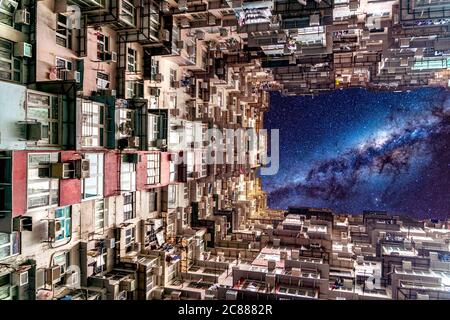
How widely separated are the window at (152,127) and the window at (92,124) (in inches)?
98.9

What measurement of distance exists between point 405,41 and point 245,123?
1604 cm

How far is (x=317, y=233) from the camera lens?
21.8m

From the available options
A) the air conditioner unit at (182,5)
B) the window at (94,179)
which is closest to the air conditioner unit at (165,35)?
the air conditioner unit at (182,5)

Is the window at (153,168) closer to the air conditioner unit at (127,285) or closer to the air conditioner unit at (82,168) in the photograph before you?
the air conditioner unit at (82,168)

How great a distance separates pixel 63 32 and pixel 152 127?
484 centimetres

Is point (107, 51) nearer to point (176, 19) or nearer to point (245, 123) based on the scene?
point (176, 19)

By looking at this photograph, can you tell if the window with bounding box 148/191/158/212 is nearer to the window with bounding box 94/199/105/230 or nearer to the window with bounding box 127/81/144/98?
the window with bounding box 94/199/105/230

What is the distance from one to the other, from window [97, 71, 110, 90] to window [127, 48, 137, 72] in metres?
1.50

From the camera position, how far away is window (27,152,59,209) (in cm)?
881

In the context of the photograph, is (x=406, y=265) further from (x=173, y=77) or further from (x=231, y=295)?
(x=173, y=77)

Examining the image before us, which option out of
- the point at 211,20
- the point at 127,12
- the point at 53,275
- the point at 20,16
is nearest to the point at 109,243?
the point at 53,275

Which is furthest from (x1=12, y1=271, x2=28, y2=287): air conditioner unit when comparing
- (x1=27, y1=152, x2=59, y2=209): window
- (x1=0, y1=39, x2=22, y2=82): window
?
(x1=0, y1=39, x2=22, y2=82): window

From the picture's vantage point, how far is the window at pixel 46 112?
9153 mm

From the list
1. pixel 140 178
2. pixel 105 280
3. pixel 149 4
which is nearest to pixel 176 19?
pixel 149 4
